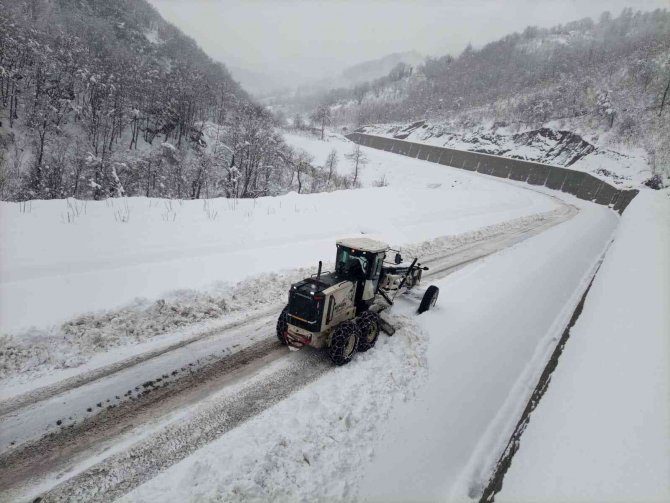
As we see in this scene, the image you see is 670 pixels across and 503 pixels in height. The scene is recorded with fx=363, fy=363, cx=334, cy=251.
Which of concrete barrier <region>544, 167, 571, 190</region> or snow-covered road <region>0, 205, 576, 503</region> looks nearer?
snow-covered road <region>0, 205, 576, 503</region>

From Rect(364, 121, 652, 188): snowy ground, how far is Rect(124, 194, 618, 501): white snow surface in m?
43.1

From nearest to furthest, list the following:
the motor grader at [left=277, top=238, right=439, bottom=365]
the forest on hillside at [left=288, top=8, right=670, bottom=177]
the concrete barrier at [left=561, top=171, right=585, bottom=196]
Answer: the motor grader at [left=277, top=238, right=439, bottom=365] < the concrete barrier at [left=561, top=171, right=585, bottom=196] < the forest on hillside at [left=288, top=8, right=670, bottom=177]

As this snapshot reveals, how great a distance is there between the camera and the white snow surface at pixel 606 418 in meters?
3.63

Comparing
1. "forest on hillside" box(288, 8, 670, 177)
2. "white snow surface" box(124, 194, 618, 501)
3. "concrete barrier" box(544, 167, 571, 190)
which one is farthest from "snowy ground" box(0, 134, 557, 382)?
"forest on hillside" box(288, 8, 670, 177)

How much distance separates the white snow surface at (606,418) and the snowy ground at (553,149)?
43.4 metres

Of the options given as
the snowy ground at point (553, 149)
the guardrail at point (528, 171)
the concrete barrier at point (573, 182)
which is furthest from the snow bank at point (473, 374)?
the snowy ground at point (553, 149)

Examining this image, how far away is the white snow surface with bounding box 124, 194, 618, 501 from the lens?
15.6ft

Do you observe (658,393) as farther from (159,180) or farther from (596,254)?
(159,180)

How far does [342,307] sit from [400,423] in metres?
2.39

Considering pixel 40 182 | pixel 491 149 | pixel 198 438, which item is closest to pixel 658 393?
pixel 198 438

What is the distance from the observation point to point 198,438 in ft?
17.1

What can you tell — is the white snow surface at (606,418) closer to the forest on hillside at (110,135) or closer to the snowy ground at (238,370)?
the snowy ground at (238,370)

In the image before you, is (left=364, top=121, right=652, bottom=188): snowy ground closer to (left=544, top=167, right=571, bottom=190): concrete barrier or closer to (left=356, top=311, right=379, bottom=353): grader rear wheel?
(left=544, top=167, right=571, bottom=190): concrete barrier

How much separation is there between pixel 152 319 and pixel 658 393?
8680mm
